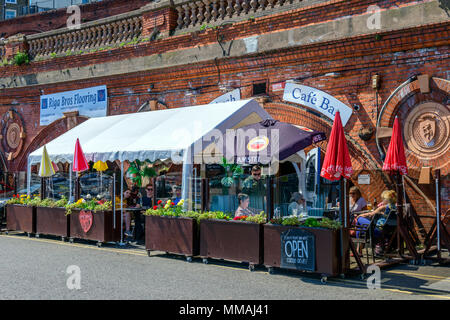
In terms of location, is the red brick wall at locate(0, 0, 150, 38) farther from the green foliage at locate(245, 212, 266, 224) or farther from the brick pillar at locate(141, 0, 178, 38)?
the green foliage at locate(245, 212, 266, 224)

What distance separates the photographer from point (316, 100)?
13094 millimetres

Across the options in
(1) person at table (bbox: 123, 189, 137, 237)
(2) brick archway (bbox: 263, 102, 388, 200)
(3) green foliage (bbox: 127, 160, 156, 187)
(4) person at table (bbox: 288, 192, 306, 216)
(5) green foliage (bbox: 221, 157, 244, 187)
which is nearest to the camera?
(4) person at table (bbox: 288, 192, 306, 216)

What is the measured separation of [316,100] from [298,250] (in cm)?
534

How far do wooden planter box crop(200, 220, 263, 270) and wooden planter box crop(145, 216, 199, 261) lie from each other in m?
0.25

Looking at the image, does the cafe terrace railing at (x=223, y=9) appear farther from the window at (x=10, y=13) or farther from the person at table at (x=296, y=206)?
the window at (x=10, y=13)

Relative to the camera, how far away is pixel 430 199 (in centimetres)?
1132

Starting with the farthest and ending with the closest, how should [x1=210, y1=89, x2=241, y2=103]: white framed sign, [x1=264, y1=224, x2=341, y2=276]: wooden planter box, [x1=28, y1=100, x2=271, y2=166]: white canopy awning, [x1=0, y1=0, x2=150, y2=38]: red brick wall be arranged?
[x1=0, y1=0, x2=150, y2=38]: red brick wall < [x1=210, y1=89, x2=241, y2=103]: white framed sign < [x1=28, y1=100, x2=271, y2=166]: white canopy awning < [x1=264, y1=224, x2=341, y2=276]: wooden planter box

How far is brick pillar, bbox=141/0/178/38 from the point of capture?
1628 cm

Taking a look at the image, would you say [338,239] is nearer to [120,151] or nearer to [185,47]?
[120,151]

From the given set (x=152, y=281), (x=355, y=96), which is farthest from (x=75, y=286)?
(x=355, y=96)

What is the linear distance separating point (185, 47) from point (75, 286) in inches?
369

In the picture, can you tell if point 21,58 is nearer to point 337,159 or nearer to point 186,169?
point 186,169

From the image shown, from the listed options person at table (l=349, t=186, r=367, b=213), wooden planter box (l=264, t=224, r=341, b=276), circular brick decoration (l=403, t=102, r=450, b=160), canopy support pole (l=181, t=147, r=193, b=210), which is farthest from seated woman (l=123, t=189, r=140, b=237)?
circular brick decoration (l=403, t=102, r=450, b=160)

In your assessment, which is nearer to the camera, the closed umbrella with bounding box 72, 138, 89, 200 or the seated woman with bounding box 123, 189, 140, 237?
the closed umbrella with bounding box 72, 138, 89, 200
